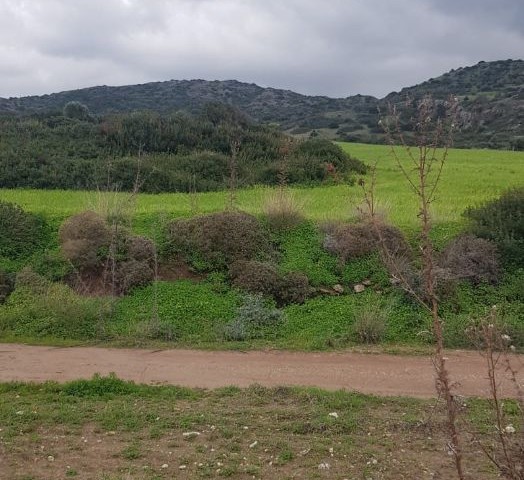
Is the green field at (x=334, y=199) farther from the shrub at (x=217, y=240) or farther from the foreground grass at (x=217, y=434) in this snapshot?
the foreground grass at (x=217, y=434)

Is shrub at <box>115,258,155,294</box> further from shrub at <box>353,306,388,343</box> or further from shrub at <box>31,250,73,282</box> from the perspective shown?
shrub at <box>353,306,388,343</box>

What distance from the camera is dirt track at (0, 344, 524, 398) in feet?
27.4

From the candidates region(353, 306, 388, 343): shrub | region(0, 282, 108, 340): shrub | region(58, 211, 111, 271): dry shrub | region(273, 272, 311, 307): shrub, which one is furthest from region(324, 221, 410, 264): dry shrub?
region(0, 282, 108, 340): shrub

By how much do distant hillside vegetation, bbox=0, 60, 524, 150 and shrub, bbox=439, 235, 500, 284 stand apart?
35.7 metres

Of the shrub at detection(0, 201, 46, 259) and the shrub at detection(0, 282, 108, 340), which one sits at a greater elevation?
the shrub at detection(0, 201, 46, 259)

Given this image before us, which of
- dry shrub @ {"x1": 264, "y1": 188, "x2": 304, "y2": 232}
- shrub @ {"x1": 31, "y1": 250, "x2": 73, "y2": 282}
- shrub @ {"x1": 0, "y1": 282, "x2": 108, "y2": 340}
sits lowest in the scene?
shrub @ {"x1": 0, "y1": 282, "x2": 108, "y2": 340}

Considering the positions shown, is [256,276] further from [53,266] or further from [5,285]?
[5,285]

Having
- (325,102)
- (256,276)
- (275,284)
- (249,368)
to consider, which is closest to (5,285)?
(256,276)

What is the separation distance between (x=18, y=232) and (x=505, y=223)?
10846mm

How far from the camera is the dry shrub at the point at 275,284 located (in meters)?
12.5

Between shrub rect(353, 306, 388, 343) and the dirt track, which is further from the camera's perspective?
shrub rect(353, 306, 388, 343)

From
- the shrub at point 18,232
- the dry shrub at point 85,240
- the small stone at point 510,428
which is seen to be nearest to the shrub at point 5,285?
the dry shrub at point 85,240

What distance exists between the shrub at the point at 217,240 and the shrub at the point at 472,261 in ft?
12.5

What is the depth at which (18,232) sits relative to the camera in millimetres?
15250
